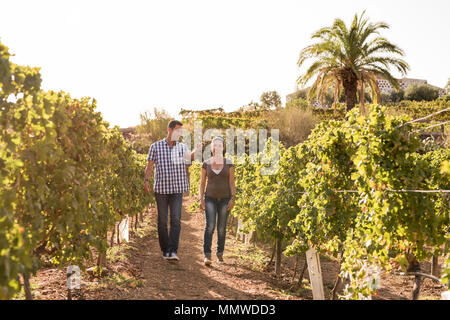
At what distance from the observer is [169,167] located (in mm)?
5562

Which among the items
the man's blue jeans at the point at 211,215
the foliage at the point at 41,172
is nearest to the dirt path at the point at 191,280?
the man's blue jeans at the point at 211,215

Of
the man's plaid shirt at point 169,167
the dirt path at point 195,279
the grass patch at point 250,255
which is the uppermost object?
the man's plaid shirt at point 169,167

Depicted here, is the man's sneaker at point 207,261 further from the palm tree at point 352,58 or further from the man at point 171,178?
the palm tree at point 352,58

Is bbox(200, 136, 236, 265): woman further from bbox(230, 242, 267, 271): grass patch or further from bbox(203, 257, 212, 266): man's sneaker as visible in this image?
bbox(230, 242, 267, 271): grass patch

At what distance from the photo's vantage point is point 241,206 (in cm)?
848

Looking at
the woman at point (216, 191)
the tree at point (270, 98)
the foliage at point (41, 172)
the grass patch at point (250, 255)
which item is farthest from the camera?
the tree at point (270, 98)

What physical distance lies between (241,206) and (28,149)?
19.3ft

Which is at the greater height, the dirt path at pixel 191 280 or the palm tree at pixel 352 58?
the palm tree at pixel 352 58

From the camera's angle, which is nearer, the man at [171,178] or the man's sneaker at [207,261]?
the man at [171,178]

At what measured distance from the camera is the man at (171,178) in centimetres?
551

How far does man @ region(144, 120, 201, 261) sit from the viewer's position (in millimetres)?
5512
